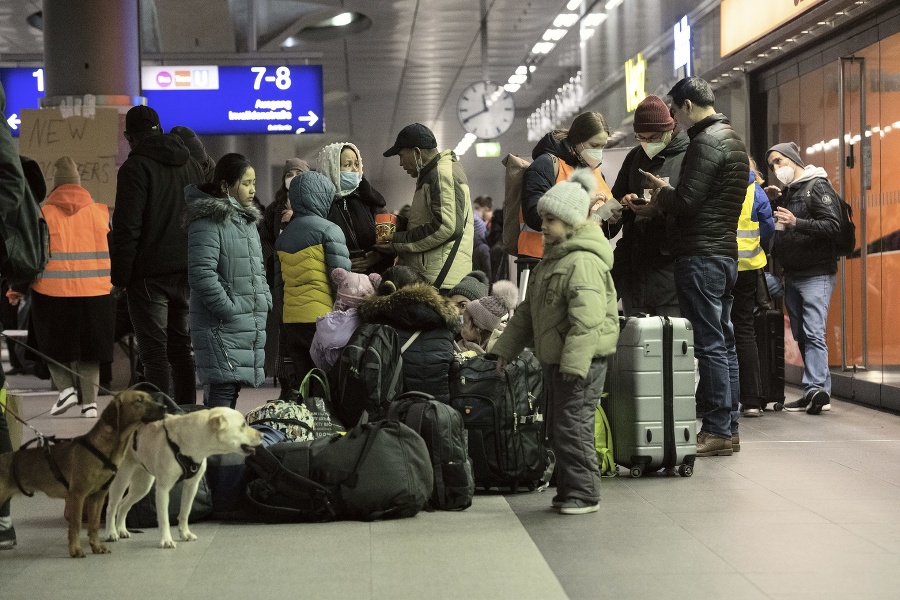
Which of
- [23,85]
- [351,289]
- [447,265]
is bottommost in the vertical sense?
[351,289]

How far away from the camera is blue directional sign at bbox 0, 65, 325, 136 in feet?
40.0

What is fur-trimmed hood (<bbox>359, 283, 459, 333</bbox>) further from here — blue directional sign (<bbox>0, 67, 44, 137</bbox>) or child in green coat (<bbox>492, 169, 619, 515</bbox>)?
blue directional sign (<bbox>0, 67, 44, 137</bbox>)

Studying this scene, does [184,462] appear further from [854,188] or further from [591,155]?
[854,188]

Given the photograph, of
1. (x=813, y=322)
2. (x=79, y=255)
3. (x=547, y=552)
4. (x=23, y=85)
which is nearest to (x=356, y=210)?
(x=79, y=255)

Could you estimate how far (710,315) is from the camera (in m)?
6.76

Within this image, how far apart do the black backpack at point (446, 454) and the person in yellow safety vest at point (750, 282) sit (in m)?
2.99

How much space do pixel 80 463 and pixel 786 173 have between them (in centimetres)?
663

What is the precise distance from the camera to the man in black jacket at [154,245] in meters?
6.87

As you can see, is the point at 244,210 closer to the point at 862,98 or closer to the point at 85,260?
the point at 85,260

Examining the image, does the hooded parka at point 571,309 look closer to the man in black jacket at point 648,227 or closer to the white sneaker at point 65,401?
the man in black jacket at point 648,227

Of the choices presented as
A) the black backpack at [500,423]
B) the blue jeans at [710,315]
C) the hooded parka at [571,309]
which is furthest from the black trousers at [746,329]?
the hooded parka at [571,309]

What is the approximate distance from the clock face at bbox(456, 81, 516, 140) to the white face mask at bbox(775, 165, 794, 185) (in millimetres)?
11165

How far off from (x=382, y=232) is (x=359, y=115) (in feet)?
77.0

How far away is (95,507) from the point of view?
459cm
